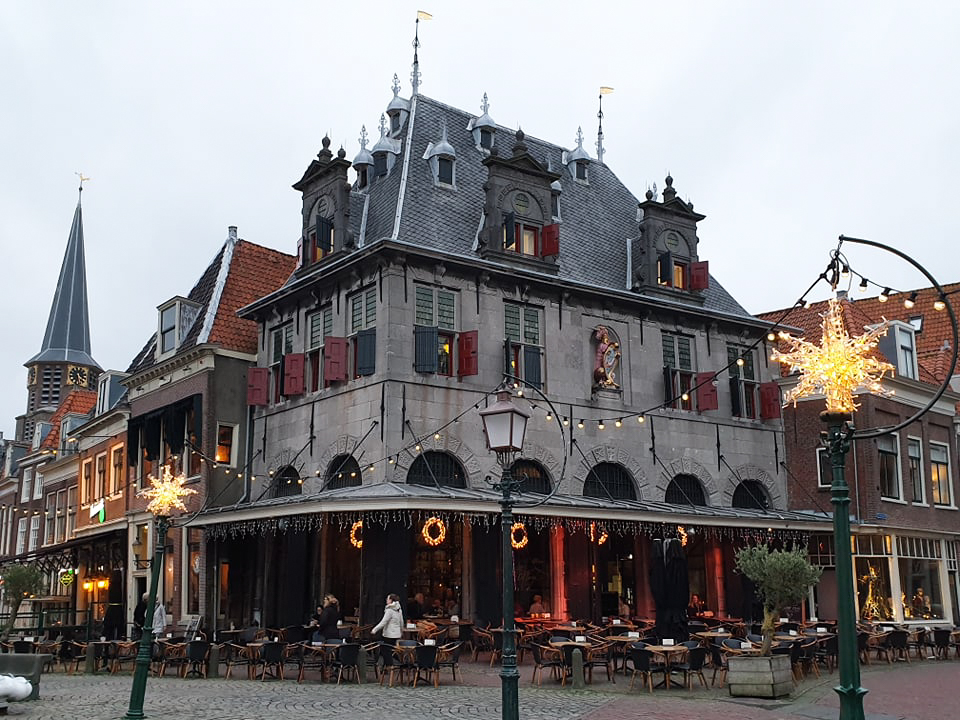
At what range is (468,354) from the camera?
23359mm

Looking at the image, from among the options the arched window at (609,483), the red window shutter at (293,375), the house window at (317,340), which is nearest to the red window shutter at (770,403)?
the arched window at (609,483)

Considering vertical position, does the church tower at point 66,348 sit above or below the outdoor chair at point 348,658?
above

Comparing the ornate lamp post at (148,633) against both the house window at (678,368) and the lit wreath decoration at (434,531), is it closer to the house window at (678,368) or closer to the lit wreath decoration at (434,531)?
the lit wreath decoration at (434,531)

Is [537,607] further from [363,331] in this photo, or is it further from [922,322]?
[922,322]

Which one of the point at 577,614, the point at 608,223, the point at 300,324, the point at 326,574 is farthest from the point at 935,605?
the point at 300,324

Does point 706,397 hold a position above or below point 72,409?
below

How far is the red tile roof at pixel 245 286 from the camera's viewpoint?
2836 centimetres

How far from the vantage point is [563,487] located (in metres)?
24.4

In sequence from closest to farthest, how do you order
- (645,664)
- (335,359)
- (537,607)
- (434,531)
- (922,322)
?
1. (645,664)
2. (434,531)
3. (335,359)
4. (537,607)
5. (922,322)

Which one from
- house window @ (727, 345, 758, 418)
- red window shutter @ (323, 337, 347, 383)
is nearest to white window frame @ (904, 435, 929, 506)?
house window @ (727, 345, 758, 418)

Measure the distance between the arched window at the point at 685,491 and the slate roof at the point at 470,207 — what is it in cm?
457

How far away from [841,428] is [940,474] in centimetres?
2264

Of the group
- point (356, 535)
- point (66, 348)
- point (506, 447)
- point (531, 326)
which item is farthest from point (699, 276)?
point (66, 348)

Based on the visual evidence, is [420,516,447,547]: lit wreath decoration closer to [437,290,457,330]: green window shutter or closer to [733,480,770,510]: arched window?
[437,290,457,330]: green window shutter
